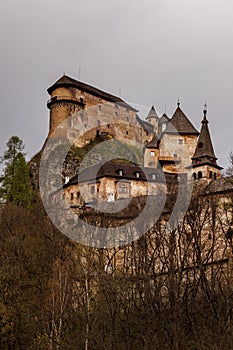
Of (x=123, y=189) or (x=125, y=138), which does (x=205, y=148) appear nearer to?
(x=123, y=189)

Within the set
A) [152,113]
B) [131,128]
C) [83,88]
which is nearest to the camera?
[83,88]

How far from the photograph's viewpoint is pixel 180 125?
8288 cm

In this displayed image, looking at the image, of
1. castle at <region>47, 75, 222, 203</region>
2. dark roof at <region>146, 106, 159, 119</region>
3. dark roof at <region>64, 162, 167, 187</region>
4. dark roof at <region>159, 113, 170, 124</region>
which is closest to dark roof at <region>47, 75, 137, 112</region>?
castle at <region>47, 75, 222, 203</region>

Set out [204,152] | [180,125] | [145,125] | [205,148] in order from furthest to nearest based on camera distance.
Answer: [145,125] < [180,125] < [205,148] < [204,152]

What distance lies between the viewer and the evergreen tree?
2335 inches

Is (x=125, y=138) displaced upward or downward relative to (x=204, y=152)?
upward

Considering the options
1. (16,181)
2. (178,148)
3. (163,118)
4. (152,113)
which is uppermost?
(152,113)

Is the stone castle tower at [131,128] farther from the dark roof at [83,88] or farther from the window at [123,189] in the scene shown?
the window at [123,189]

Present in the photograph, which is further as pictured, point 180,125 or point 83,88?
point 83,88

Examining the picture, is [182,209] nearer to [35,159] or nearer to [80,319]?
[80,319]

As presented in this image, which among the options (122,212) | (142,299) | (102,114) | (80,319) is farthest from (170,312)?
(102,114)

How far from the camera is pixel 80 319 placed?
2995cm

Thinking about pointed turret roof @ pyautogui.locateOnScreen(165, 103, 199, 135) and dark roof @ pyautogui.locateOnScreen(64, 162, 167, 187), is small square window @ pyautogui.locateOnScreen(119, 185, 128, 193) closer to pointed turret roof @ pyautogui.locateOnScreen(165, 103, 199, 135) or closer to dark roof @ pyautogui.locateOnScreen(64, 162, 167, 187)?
dark roof @ pyautogui.locateOnScreen(64, 162, 167, 187)

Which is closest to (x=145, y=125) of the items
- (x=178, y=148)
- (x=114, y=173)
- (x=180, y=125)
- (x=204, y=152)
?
(x=180, y=125)
